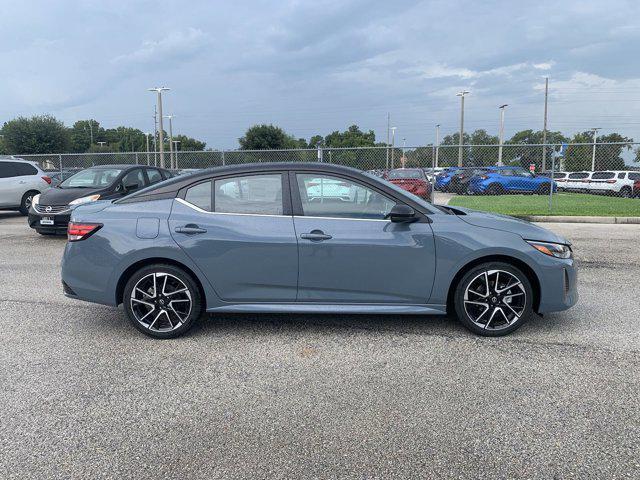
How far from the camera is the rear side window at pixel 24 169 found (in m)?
14.3

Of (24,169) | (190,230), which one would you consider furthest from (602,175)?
(190,230)

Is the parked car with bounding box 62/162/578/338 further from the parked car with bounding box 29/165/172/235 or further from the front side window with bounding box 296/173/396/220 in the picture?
the parked car with bounding box 29/165/172/235

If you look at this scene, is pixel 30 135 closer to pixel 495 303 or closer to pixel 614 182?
pixel 614 182

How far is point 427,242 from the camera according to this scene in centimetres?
444

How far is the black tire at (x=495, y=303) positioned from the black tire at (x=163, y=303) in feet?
7.44

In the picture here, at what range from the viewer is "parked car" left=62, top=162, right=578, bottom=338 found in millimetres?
4441

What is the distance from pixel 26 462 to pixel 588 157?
77.1 ft

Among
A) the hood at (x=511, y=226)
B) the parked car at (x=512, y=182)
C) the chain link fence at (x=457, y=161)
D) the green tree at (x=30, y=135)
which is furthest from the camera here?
the green tree at (x=30, y=135)

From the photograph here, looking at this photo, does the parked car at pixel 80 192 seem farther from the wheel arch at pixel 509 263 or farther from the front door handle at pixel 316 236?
the wheel arch at pixel 509 263

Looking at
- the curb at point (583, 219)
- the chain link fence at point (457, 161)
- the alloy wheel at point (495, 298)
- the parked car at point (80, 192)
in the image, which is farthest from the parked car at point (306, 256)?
the chain link fence at point (457, 161)

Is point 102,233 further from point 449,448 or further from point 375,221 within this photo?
point 449,448

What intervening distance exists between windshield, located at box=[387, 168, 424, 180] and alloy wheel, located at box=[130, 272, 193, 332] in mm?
12129

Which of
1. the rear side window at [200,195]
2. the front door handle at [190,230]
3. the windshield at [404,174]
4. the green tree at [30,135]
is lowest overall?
the front door handle at [190,230]

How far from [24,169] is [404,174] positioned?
10.8m
